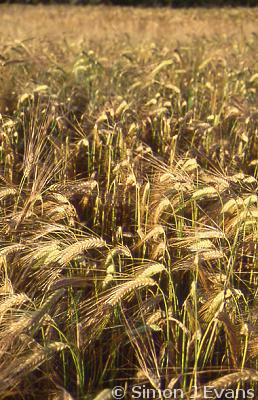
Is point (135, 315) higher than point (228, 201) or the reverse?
the reverse

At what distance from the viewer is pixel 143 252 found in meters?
1.98

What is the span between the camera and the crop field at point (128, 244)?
1.50 meters

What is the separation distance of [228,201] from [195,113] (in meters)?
1.61

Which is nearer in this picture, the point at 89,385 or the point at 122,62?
the point at 89,385

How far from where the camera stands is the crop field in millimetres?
1504

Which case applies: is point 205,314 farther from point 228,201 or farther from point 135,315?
point 228,201

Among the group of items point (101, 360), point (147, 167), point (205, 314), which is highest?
point (147, 167)

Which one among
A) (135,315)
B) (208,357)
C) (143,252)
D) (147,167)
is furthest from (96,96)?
(208,357)

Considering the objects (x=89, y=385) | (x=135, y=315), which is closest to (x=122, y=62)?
(x=135, y=315)

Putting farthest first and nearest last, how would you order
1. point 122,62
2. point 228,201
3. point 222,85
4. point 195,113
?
point 122,62 < point 222,85 < point 195,113 < point 228,201

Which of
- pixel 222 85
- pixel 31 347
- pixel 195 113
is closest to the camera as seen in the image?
pixel 31 347

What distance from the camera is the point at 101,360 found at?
164 cm

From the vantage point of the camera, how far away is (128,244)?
7.24ft

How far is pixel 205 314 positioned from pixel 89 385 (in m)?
0.42
